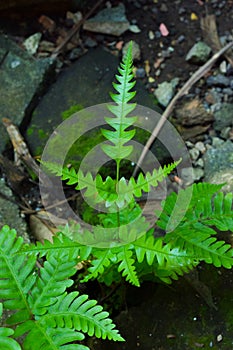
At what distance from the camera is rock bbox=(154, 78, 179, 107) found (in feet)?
11.3

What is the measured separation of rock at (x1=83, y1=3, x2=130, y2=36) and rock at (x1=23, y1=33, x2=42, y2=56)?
1.03 feet

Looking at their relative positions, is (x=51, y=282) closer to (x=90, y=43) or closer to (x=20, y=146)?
(x=20, y=146)

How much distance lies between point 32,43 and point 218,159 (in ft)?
4.69

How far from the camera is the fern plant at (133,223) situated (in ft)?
7.22

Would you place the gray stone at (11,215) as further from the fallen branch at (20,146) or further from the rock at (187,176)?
the rock at (187,176)

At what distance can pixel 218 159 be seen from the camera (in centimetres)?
316

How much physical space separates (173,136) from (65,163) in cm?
64

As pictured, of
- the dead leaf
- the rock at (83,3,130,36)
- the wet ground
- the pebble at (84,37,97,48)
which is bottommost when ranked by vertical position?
the wet ground

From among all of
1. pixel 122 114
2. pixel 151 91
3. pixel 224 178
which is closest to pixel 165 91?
pixel 151 91

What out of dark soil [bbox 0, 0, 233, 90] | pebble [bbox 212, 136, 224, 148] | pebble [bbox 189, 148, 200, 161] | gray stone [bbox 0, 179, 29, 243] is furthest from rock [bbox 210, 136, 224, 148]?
gray stone [bbox 0, 179, 29, 243]

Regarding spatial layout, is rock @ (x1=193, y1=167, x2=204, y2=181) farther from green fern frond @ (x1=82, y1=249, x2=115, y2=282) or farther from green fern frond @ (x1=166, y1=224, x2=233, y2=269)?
green fern frond @ (x1=82, y1=249, x2=115, y2=282)

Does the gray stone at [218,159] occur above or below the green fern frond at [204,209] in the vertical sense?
below

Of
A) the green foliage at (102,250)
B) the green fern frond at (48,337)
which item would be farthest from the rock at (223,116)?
the green fern frond at (48,337)

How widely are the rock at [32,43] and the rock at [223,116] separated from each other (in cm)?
122
